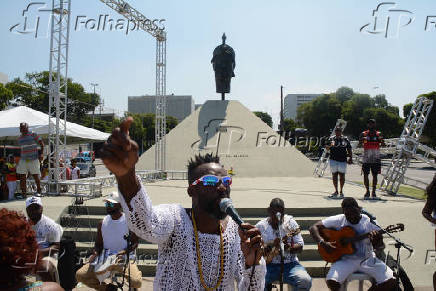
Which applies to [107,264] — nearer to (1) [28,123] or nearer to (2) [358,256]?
(2) [358,256]

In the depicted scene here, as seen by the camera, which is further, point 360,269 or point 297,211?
point 297,211

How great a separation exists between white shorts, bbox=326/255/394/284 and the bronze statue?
1748 centimetres

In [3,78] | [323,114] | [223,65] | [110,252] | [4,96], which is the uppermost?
[3,78]

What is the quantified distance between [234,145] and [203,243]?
15.8 m

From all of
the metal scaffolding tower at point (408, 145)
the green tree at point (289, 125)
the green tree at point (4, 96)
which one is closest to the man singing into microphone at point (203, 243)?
the metal scaffolding tower at point (408, 145)

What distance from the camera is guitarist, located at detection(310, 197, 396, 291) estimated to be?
3.49m

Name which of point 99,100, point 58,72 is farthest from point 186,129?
point 99,100

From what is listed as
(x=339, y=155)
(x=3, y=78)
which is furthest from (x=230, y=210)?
(x=3, y=78)

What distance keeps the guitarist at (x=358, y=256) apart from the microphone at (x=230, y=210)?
2.40m

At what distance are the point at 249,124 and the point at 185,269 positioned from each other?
1744 cm

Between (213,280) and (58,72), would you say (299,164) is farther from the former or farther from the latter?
(213,280)

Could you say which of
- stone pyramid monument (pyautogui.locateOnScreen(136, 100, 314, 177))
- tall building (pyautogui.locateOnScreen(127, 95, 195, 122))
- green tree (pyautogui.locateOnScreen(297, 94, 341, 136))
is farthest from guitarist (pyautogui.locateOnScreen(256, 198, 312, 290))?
tall building (pyautogui.locateOnScreen(127, 95, 195, 122))

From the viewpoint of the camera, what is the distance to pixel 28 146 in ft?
24.2

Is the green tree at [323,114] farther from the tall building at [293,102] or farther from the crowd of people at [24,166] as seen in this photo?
the tall building at [293,102]
